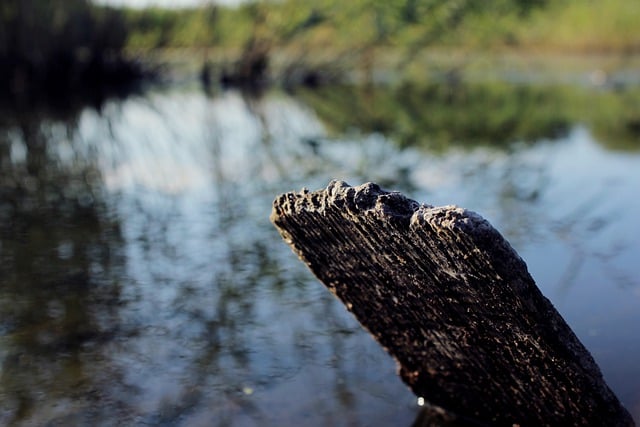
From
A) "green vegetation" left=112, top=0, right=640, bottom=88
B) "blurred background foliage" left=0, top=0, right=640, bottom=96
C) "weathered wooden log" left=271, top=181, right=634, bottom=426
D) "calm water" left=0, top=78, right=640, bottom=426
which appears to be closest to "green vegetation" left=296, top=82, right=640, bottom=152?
"calm water" left=0, top=78, right=640, bottom=426

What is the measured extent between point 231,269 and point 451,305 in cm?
242

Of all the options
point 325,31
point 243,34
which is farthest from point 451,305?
point 243,34

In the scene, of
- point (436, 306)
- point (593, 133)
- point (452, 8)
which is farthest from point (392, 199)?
point (452, 8)

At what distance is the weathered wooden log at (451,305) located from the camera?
2234 mm

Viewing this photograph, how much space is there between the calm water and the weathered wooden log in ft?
0.97

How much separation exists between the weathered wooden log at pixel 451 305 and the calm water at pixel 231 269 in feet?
0.97

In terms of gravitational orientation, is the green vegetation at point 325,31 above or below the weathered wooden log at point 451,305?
above

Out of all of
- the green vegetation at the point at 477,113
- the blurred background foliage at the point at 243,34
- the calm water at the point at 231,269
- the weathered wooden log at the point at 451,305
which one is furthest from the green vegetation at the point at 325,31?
the weathered wooden log at the point at 451,305

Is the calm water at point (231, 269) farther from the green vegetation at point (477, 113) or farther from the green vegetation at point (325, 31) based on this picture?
the green vegetation at point (325, 31)

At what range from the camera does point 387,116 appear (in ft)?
42.1

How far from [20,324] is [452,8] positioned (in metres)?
15.6

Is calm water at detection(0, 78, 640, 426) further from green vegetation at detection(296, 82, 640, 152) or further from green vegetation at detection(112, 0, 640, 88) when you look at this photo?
green vegetation at detection(112, 0, 640, 88)

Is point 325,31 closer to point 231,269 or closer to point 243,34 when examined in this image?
point 243,34

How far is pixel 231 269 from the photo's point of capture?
185 inches
